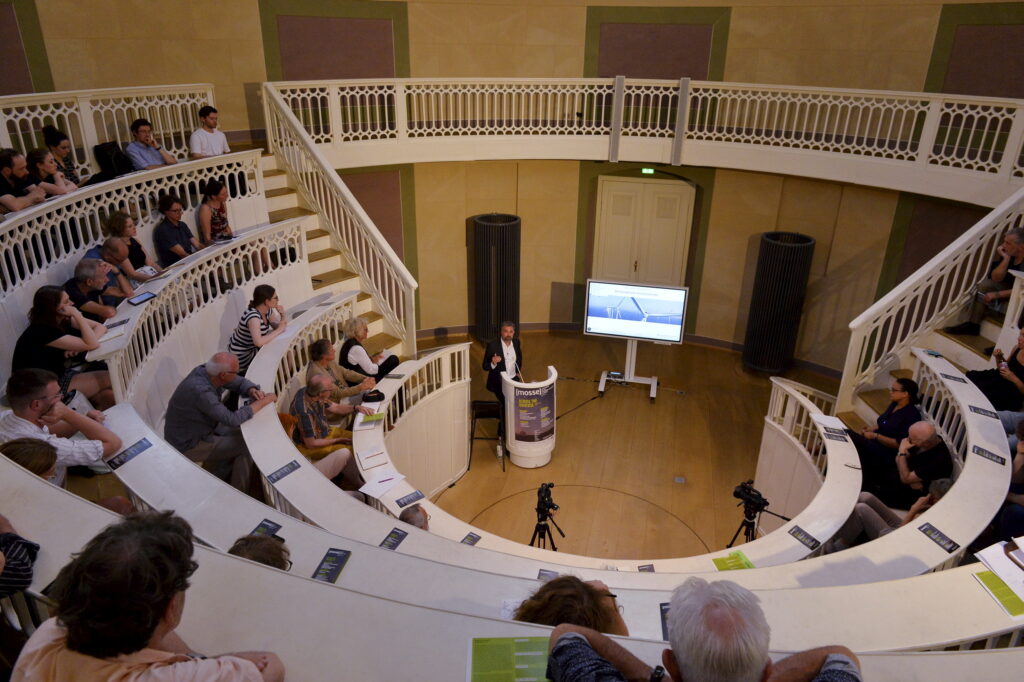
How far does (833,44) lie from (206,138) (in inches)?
341

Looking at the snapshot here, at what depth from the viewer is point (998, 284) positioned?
23.0ft

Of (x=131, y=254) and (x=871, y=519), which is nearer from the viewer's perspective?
(x=871, y=519)

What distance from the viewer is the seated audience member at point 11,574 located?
2.31 metres

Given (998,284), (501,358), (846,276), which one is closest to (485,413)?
(501,358)

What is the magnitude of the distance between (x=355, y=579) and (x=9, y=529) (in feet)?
4.27

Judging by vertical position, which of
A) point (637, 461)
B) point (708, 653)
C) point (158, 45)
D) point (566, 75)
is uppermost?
point (158, 45)

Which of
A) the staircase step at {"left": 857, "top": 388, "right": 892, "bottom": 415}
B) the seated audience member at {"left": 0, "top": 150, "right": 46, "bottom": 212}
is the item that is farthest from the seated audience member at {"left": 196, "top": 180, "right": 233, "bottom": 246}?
the staircase step at {"left": 857, "top": 388, "right": 892, "bottom": 415}

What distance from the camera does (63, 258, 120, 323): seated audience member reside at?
5.37 m

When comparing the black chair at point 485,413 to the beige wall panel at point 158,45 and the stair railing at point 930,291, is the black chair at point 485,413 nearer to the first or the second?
the stair railing at point 930,291

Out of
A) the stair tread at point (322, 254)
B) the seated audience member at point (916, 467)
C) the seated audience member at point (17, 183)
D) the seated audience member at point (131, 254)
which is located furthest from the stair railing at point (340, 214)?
the seated audience member at point (916, 467)

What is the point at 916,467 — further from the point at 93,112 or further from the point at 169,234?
the point at 93,112

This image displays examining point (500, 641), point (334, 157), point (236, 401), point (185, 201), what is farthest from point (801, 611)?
point (334, 157)

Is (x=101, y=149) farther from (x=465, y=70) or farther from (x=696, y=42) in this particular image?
(x=696, y=42)

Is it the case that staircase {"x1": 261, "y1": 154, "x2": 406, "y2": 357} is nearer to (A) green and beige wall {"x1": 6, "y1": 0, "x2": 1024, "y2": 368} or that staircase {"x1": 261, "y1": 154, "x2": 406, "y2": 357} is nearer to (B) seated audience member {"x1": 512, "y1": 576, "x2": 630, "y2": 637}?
(A) green and beige wall {"x1": 6, "y1": 0, "x2": 1024, "y2": 368}
